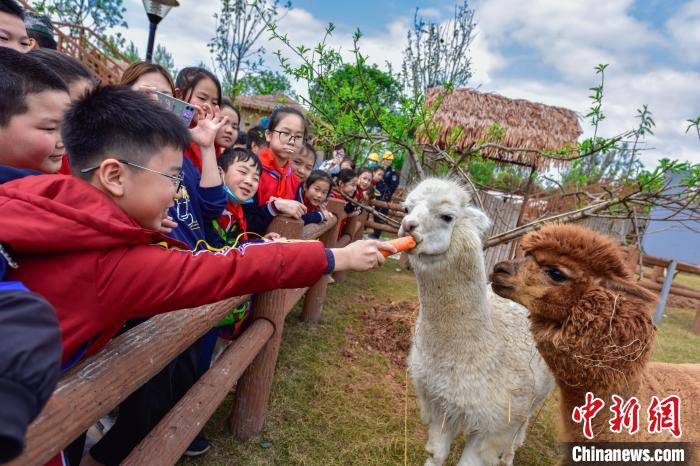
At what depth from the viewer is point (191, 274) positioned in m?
1.03

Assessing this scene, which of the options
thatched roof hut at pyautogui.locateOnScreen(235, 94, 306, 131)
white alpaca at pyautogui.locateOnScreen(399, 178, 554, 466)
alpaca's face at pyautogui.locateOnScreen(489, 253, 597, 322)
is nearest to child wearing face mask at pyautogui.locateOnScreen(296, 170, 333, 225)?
white alpaca at pyautogui.locateOnScreen(399, 178, 554, 466)

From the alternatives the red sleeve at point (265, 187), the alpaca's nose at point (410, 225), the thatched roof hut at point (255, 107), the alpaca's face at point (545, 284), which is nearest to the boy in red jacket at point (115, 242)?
the alpaca's nose at point (410, 225)

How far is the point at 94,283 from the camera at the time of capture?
35.5 inches

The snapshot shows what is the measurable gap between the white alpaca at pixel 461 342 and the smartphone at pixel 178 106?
4.09 ft

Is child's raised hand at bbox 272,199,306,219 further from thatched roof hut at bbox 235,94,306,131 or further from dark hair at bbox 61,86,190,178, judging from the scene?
thatched roof hut at bbox 235,94,306,131

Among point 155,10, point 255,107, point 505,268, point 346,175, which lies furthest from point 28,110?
point 255,107

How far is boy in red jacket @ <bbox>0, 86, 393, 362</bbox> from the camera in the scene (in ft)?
2.78

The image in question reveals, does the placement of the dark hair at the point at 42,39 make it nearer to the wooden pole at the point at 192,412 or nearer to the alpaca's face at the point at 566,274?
the wooden pole at the point at 192,412

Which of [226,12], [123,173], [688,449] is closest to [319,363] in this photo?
[688,449]

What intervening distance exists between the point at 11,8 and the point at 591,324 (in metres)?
3.19

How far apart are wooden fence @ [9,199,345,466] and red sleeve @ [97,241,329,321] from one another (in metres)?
0.14

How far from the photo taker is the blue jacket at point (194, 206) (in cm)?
191

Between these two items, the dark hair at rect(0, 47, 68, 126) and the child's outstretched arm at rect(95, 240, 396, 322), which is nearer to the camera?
the child's outstretched arm at rect(95, 240, 396, 322)

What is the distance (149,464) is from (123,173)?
982 millimetres
